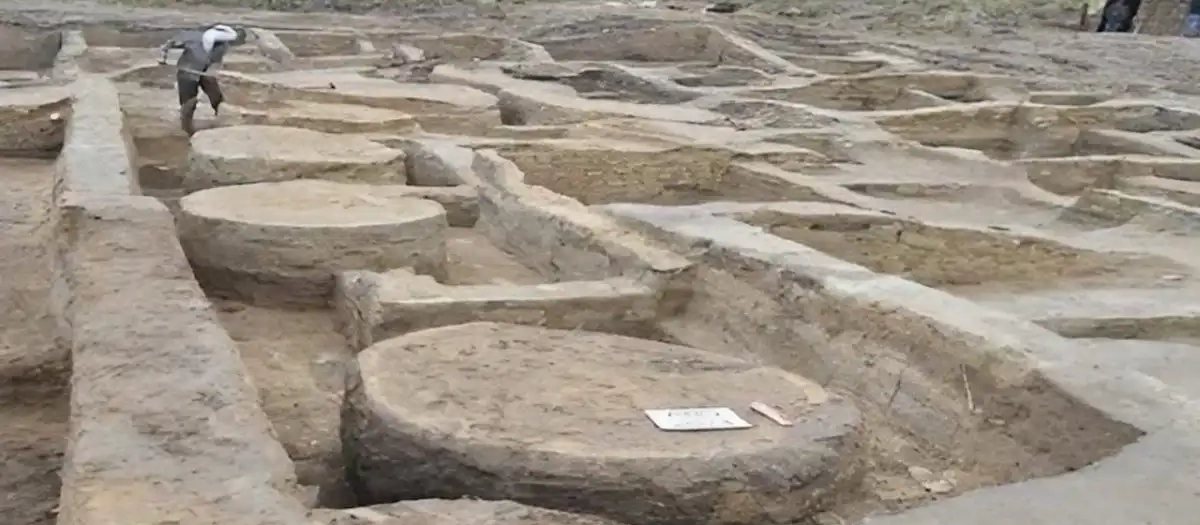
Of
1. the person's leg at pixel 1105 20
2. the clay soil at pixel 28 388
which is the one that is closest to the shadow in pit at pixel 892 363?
the clay soil at pixel 28 388

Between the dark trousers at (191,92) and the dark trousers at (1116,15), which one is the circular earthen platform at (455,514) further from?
the dark trousers at (1116,15)

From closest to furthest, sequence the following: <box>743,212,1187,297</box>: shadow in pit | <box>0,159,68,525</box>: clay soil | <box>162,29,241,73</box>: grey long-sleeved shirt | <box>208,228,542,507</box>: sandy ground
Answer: <box>0,159,68,525</box>: clay soil < <box>208,228,542,507</box>: sandy ground < <box>743,212,1187,297</box>: shadow in pit < <box>162,29,241,73</box>: grey long-sleeved shirt

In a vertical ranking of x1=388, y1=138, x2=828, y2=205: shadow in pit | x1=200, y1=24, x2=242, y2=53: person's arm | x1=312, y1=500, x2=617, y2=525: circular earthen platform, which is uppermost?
x1=312, y1=500, x2=617, y2=525: circular earthen platform

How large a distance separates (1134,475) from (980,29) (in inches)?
535

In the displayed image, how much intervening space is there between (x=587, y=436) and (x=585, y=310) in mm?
1656

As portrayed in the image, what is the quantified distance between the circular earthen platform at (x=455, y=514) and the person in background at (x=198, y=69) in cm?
600

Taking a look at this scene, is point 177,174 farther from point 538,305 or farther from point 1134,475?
point 1134,475

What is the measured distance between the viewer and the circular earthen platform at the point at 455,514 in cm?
279

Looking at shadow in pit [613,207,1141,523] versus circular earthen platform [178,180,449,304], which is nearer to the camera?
shadow in pit [613,207,1141,523]

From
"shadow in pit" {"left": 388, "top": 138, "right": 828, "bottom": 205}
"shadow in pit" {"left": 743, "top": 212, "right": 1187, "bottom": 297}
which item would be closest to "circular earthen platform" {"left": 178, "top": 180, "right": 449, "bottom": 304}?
"shadow in pit" {"left": 743, "top": 212, "right": 1187, "bottom": 297}

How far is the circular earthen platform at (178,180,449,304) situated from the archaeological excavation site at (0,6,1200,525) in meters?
0.01

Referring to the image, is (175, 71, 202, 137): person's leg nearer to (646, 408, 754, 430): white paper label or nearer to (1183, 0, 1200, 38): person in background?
(646, 408, 754, 430): white paper label

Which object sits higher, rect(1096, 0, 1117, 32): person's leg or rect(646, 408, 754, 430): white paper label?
rect(646, 408, 754, 430): white paper label

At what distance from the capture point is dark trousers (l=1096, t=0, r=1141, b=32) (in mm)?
16250
